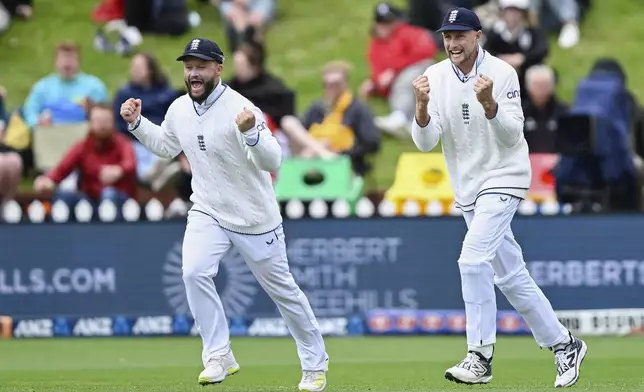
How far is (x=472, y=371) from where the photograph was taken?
9.37m

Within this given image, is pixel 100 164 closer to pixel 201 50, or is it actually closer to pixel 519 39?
pixel 519 39

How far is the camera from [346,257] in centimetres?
1491

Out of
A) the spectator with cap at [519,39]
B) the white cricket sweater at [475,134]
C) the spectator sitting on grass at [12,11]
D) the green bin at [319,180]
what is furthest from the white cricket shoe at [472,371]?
the spectator sitting on grass at [12,11]

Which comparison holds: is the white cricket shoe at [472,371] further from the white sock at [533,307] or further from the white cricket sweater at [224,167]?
the white cricket sweater at [224,167]

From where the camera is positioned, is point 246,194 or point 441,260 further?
point 441,260

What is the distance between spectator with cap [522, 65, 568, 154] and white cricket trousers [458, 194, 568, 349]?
21.8ft

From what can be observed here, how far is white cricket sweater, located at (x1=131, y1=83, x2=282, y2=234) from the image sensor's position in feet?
30.6

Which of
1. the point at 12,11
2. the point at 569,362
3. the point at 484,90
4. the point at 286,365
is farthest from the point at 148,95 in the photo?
the point at 484,90

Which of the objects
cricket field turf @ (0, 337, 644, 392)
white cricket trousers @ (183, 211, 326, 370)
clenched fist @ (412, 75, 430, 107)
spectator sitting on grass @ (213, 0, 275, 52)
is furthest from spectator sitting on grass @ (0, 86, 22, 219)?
clenched fist @ (412, 75, 430, 107)

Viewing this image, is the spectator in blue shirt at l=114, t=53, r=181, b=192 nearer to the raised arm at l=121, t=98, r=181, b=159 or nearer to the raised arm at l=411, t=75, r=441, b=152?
the raised arm at l=121, t=98, r=181, b=159

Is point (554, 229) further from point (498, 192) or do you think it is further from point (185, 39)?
point (185, 39)

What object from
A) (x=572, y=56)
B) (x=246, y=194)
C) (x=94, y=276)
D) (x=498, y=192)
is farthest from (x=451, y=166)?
(x=572, y=56)

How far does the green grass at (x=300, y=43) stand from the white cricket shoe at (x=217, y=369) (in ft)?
30.5

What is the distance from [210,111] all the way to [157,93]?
771 cm
